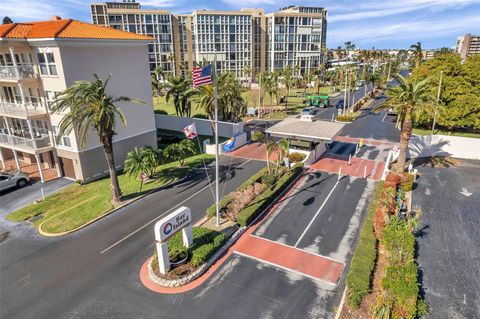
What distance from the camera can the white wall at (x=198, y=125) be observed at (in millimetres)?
43200

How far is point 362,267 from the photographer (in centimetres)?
1606

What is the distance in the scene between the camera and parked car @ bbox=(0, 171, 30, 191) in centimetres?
2799

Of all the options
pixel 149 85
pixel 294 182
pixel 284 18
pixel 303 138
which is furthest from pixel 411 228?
pixel 284 18

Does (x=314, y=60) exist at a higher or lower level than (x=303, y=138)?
higher

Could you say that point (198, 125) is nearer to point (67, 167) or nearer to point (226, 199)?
point (67, 167)

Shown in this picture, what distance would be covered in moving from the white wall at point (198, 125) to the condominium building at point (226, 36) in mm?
46568

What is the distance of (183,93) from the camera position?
145ft

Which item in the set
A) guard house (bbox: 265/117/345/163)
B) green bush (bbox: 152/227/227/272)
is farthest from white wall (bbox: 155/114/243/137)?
green bush (bbox: 152/227/227/272)

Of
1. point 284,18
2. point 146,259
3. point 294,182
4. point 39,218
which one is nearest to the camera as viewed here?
point 146,259

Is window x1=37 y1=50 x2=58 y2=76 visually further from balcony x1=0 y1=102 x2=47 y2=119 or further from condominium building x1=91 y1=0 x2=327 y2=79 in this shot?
condominium building x1=91 y1=0 x2=327 y2=79

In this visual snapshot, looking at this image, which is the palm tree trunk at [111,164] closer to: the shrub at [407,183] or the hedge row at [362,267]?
the hedge row at [362,267]

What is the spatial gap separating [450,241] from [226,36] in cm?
9385

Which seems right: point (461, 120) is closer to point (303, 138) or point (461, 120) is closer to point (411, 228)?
point (303, 138)

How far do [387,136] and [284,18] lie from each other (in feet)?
242
